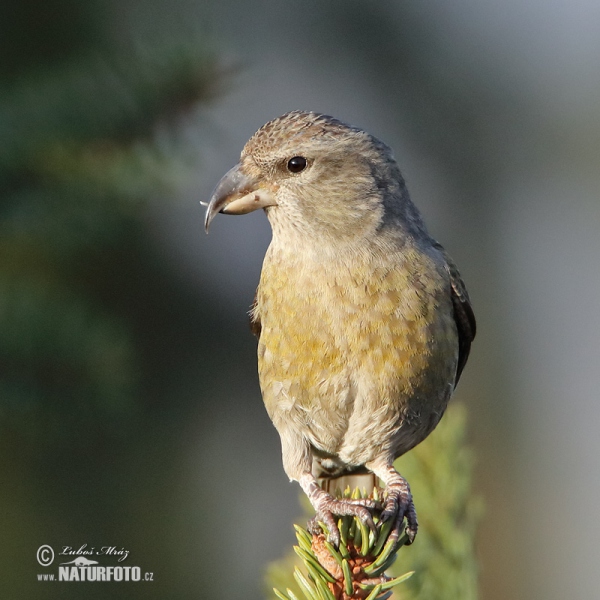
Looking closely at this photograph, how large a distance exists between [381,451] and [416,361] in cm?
37

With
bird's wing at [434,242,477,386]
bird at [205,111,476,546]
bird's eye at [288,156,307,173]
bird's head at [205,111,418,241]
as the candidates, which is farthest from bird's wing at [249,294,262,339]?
bird's wing at [434,242,477,386]

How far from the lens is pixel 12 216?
Answer: 224cm

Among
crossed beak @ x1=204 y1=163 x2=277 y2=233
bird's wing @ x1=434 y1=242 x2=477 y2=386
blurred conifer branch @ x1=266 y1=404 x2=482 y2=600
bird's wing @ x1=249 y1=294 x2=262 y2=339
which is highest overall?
crossed beak @ x1=204 y1=163 x2=277 y2=233

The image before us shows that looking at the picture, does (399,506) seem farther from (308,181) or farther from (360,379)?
(308,181)

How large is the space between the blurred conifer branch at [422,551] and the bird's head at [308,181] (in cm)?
81

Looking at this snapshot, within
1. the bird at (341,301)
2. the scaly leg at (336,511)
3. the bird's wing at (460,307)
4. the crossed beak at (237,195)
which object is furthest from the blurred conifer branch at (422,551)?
the crossed beak at (237,195)

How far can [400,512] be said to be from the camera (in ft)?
7.45

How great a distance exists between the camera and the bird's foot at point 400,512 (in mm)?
2180

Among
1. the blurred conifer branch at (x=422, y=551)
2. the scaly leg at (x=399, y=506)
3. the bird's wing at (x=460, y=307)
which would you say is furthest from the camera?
the bird's wing at (x=460, y=307)

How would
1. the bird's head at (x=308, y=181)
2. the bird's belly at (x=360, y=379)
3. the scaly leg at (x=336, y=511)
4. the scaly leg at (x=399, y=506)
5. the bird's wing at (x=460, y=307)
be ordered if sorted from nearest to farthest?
the scaly leg at (x=336, y=511) < the scaly leg at (x=399, y=506) < the bird's belly at (x=360, y=379) < the bird's head at (x=308, y=181) < the bird's wing at (x=460, y=307)

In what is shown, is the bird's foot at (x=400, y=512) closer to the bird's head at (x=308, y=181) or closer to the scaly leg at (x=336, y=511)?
the scaly leg at (x=336, y=511)

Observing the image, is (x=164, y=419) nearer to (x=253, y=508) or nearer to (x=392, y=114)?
(x=253, y=508)

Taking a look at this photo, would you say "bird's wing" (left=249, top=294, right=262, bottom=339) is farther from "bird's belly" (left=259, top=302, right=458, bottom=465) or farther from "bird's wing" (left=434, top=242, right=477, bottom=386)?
"bird's wing" (left=434, top=242, right=477, bottom=386)

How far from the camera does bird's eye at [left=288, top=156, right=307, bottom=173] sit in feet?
8.76
